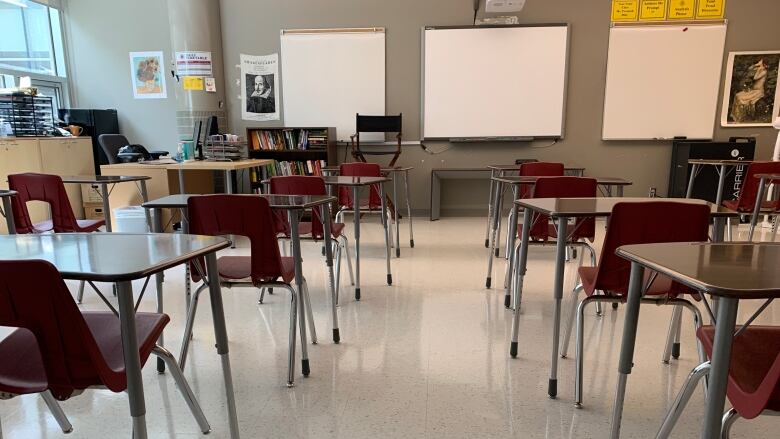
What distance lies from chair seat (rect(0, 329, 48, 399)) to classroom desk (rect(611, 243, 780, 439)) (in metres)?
1.43

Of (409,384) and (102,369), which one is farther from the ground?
(102,369)

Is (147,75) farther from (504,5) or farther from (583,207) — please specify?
(583,207)

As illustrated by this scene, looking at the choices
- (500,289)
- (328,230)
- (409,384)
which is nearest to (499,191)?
(500,289)

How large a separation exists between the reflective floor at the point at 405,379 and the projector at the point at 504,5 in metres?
3.55

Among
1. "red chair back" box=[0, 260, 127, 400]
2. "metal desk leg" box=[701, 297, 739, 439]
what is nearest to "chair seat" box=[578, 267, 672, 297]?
"metal desk leg" box=[701, 297, 739, 439]

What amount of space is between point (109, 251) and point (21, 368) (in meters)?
0.35

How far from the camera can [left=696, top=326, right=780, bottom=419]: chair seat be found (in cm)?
90

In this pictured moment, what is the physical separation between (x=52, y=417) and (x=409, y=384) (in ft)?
4.51

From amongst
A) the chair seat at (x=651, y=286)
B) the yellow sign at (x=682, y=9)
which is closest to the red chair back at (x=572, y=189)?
the chair seat at (x=651, y=286)

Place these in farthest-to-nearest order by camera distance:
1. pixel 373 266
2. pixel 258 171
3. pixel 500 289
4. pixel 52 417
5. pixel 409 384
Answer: pixel 258 171
pixel 373 266
pixel 500 289
pixel 409 384
pixel 52 417

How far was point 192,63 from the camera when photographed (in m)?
5.70

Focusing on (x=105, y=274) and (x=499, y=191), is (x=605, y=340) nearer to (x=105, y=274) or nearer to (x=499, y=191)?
(x=499, y=191)

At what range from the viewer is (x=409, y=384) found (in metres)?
1.95

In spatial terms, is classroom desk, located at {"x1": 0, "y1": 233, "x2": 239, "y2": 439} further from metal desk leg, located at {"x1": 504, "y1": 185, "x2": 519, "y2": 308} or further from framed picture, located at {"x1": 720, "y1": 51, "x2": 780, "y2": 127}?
framed picture, located at {"x1": 720, "y1": 51, "x2": 780, "y2": 127}
